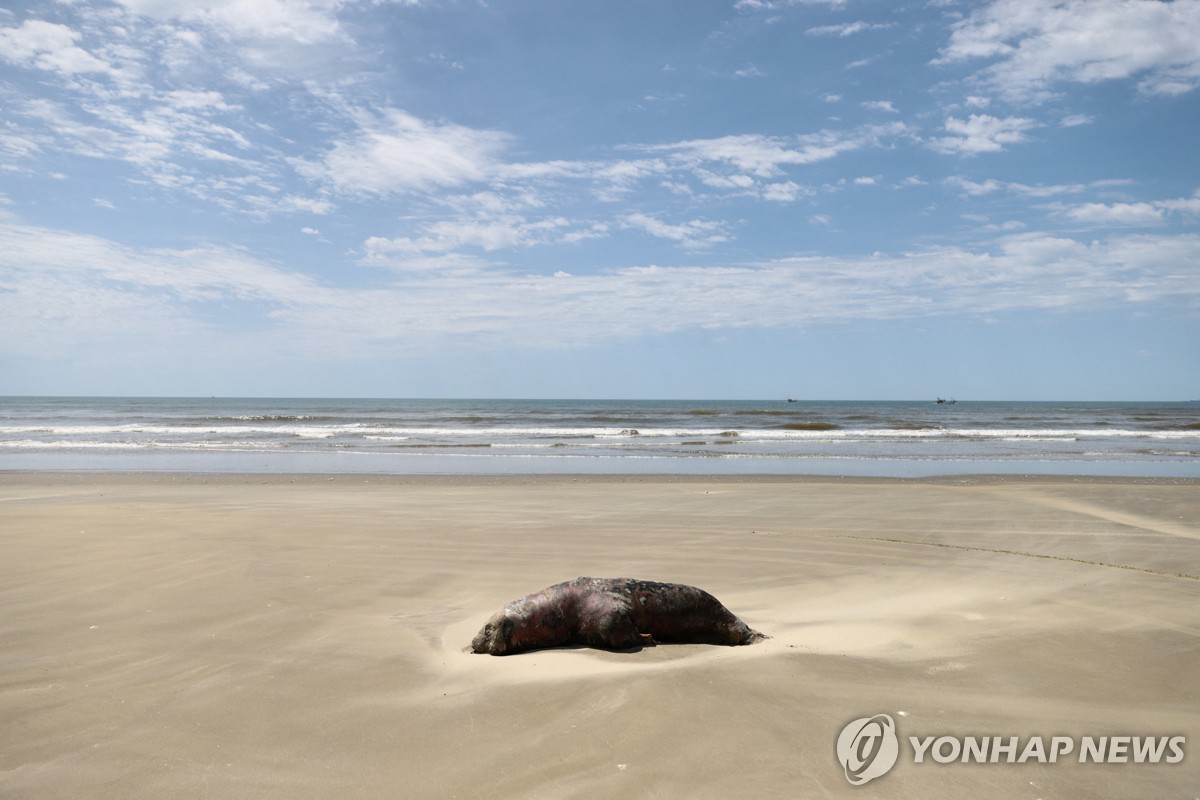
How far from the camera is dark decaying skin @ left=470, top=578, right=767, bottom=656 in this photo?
15.2 ft

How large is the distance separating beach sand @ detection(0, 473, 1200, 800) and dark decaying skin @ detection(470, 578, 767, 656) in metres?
0.14

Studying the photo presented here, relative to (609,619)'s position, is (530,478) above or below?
below

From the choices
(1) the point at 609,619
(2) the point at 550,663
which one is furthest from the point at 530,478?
(2) the point at 550,663

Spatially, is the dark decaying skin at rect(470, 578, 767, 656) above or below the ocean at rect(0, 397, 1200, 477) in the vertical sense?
above

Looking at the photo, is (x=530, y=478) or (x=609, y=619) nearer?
(x=609, y=619)

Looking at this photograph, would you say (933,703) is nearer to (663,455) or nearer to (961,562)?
(961,562)

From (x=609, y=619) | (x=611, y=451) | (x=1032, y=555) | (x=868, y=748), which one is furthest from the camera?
(x=611, y=451)

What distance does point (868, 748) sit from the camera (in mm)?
3379

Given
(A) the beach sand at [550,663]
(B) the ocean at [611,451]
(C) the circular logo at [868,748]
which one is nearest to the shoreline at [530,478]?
(B) the ocean at [611,451]

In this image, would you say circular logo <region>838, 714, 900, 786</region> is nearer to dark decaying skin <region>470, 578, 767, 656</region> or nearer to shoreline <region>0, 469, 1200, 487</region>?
dark decaying skin <region>470, 578, 767, 656</region>

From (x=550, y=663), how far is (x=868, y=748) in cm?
183

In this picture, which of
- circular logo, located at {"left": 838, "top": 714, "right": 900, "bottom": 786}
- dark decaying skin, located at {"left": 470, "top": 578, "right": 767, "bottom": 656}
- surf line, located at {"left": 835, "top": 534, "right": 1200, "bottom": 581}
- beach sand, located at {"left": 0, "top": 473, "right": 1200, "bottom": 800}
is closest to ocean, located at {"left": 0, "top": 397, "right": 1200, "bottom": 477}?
surf line, located at {"left": 835, "top": 534, "right": 1200, "bottom": 581}

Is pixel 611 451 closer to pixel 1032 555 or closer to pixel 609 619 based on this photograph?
pixel 1032 555

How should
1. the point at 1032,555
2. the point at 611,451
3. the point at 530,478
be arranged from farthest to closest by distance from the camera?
1. the point at 611,451
2. the point at 530,478
3. the point at 1032,555
